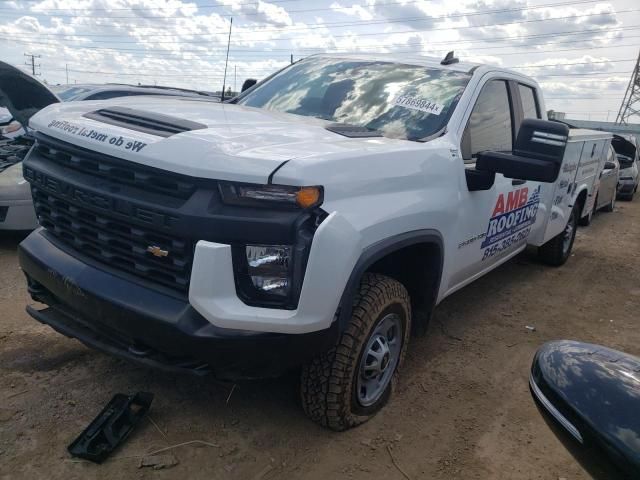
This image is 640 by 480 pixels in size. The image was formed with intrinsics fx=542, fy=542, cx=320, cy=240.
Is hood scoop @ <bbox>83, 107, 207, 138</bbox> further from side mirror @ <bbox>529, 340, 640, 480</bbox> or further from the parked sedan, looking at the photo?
the parked sedan

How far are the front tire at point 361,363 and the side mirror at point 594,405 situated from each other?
123 centimetres

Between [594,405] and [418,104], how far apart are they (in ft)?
8.31

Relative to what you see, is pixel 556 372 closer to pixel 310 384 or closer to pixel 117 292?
pixel 310 384

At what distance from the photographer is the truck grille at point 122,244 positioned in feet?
7.30

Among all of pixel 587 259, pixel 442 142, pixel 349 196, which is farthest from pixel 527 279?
pixel 349 196

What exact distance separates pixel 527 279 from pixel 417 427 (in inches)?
138

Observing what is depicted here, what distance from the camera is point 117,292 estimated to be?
2.35 m

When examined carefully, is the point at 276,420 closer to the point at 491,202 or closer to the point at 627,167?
the point at 491,202

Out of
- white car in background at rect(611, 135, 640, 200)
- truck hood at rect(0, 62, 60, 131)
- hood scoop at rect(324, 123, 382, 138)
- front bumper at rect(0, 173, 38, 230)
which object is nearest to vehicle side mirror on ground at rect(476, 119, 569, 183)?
hood scoop at rect(324, 123, 382, 138)

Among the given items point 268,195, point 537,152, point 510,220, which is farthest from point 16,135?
point 537,152

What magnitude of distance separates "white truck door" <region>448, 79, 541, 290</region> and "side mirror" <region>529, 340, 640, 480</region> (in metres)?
1.97

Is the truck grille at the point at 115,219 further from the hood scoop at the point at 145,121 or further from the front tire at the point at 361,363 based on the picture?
the front tire at the point at 361,363

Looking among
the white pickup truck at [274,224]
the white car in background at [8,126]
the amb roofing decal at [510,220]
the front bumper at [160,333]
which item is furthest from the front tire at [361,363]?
the white car in background at [8,126]

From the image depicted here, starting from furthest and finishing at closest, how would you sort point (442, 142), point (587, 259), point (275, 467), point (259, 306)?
point (587, 259)
point (442, 142)
point (275, 467)
point (259, 306)
